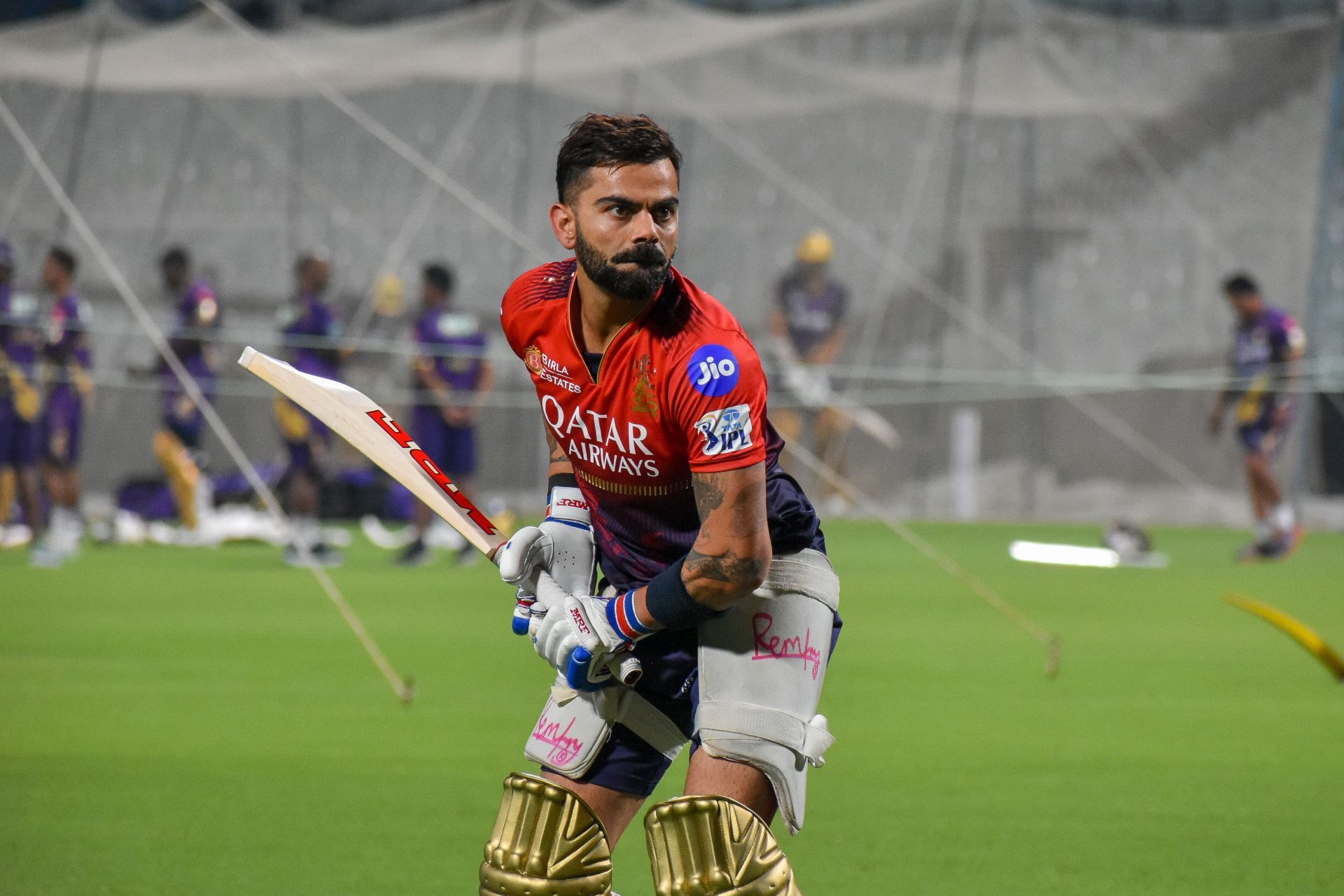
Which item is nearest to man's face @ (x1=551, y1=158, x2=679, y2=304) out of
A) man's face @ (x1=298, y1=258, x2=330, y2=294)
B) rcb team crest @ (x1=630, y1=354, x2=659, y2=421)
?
rcb team crest @ (x1=630, y1=354, x2=659, y2=421)

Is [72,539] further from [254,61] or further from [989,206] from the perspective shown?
[989,206]

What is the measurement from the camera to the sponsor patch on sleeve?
10.8 ft

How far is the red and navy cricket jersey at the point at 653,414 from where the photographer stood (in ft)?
10.8

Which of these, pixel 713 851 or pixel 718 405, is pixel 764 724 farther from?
pixel 718 405

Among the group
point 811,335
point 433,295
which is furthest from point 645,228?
point 811,335

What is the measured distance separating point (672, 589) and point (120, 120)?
17609mm

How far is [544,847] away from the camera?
11.5 ft

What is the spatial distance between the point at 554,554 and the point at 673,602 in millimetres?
488

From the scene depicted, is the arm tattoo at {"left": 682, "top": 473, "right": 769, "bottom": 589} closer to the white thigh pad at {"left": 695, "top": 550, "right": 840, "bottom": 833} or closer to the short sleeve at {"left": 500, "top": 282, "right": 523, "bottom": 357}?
the white thigh pad at {"left": 695, "top": 550, "right": 840, "bottom": 833}

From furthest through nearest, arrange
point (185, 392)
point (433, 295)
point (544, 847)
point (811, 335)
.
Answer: point (811, 335), point (433, 295), point (185, 392), point (544, 847)

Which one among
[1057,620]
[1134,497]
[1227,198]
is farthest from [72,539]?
[1227,198]

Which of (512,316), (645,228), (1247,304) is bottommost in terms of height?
(512,316)
